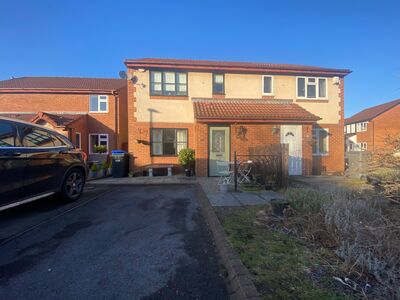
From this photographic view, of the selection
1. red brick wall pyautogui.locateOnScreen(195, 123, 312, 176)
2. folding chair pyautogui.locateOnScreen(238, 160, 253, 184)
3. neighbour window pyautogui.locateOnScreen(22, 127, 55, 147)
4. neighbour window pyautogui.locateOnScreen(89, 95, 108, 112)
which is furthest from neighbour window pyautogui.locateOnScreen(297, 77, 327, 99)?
neighbour window pyautogui.locateOnScreen(89, 95, 108, 112)

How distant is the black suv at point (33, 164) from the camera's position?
4.35m

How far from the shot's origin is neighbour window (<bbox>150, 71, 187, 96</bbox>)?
12.1m

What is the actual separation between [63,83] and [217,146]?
56.8 ft

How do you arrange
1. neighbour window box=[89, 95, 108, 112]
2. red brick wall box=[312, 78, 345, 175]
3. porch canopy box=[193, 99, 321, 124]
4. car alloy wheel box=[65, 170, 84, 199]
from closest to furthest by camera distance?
car alloy wheel box=[65, 170, 84, 199]
porch canopy box=[193, 99, 321, 124]
red brick wall box=[312, 78, 345, 175]
neighbour window box=[89, 95, 108, 112]

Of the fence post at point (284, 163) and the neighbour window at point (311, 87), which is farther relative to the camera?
the neighbour window at point (311, 87)

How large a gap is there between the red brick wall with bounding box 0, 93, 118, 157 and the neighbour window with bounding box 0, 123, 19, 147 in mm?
13296

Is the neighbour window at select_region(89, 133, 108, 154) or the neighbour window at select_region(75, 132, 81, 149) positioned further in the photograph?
the neighbour window at select_region(89, 133, 108, 154)

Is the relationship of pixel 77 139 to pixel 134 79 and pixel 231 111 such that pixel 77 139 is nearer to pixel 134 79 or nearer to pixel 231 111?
pixel 134 79

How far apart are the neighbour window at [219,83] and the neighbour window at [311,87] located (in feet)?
15.0

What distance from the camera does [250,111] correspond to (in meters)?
11.2

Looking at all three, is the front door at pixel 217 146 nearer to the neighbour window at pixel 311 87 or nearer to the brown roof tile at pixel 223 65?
the brown roof tile at pixel 223 65

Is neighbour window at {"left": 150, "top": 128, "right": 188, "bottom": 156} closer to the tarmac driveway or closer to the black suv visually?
the black suv

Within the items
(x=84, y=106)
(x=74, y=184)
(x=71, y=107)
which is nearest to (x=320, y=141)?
(x=74, y=184)

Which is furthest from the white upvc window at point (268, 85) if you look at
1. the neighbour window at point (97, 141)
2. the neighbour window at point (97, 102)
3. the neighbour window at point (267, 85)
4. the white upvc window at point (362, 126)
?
the white upvc window at point (362, 126)
